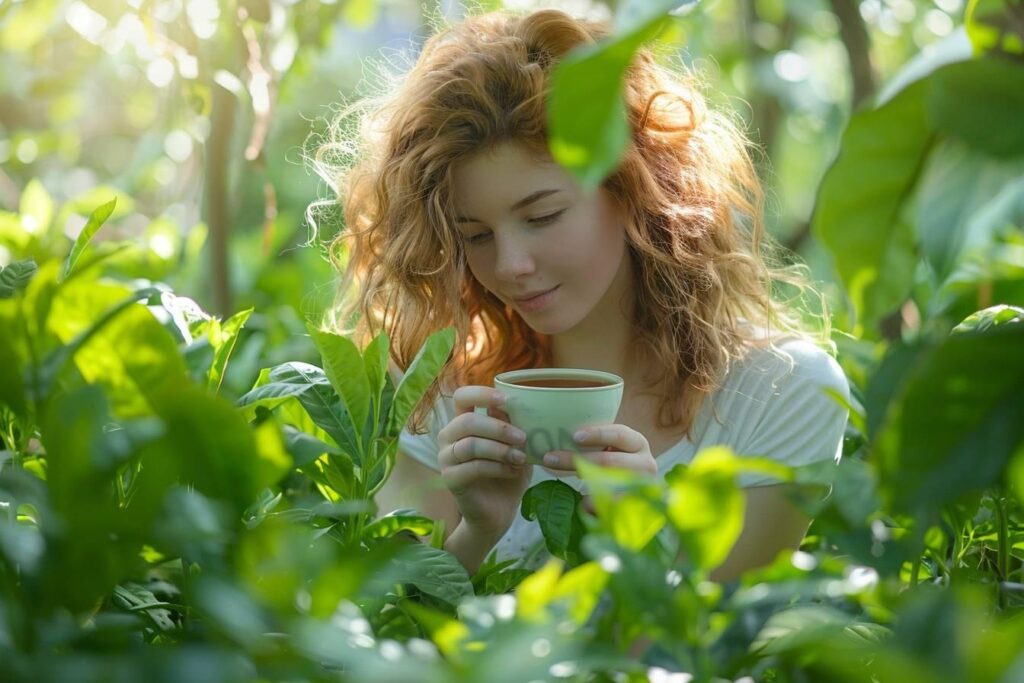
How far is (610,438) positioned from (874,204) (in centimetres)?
59

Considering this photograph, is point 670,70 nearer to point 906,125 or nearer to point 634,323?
point 634,323

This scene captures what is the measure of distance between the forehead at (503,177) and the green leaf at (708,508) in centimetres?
94

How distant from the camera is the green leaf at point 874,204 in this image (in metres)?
0.61

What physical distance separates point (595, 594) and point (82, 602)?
0.90 ft

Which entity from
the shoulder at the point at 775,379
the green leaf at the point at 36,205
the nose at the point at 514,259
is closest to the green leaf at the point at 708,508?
the nose at the point at 514,259

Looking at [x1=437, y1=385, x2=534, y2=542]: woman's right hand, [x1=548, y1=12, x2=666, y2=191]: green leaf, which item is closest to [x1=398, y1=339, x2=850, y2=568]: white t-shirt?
[x1=437, y1=385, x2=534, y2=542]: woman's right hand

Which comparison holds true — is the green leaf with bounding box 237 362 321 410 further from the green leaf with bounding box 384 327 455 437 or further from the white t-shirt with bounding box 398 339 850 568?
the white t-shirt with bounding box 398 339 850 568

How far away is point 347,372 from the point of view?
93cm

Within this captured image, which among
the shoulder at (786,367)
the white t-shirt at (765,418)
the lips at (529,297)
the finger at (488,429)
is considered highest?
the lips at (529,297)

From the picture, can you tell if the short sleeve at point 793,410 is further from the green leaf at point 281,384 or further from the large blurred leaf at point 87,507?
the large blurred leaf at point 87,507

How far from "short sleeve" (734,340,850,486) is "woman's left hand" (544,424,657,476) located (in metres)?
0.37

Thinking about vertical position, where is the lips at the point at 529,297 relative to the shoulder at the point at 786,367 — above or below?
above

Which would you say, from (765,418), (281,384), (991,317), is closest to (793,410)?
(765,418)

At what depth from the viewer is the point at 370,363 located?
95 cm
